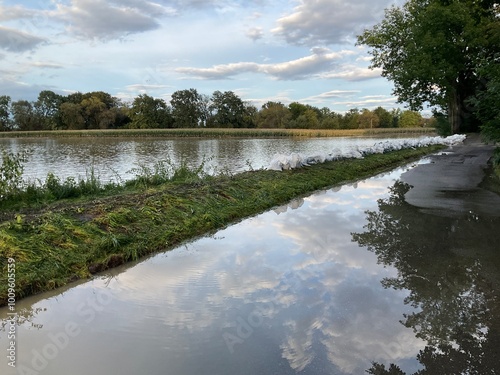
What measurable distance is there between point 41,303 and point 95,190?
19.1 feet

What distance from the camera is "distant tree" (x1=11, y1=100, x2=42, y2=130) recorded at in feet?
320

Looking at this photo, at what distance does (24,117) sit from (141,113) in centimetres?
2960

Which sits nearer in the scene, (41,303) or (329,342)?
(329,342)

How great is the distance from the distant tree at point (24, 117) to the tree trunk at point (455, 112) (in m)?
95.2

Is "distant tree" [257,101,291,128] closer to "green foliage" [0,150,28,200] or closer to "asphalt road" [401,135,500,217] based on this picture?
"asphalt road" [401,135,500,217]

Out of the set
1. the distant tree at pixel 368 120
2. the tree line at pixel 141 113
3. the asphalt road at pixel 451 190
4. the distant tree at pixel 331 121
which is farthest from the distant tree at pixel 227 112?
the asphalt road at pixel 451 190

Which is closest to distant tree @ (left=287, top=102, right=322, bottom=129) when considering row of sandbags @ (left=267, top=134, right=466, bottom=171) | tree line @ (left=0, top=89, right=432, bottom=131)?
tree line @ (left=0, top=89, right=432, bottom=131)

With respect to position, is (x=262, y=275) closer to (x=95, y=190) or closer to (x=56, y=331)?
(x=56, y=331)

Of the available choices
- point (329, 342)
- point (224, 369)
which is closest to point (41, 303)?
point (224, 369)

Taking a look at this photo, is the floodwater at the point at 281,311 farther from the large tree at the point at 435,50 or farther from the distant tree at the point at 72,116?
the distant tree at the point at 72,116

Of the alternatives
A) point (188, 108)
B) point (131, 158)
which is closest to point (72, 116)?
point (188, 108)

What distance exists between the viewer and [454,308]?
14.2ft

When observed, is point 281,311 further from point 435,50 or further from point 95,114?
point 95,114

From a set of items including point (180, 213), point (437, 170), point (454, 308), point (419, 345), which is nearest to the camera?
point (419, 345)
